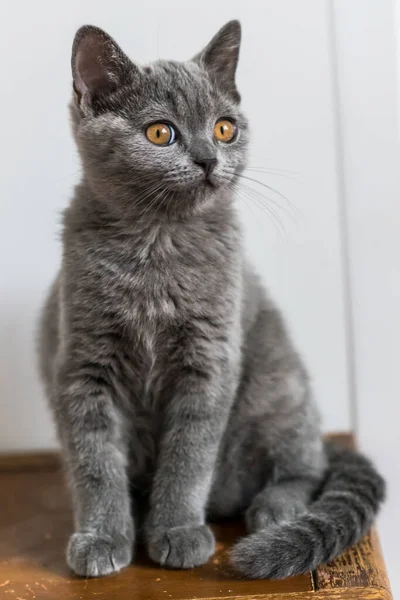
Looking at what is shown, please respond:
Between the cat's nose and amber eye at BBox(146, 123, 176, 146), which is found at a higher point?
amber eye at BBox(146, 123, 176, 146)

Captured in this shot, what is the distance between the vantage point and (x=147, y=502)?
1.39 m

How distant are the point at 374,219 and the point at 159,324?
70 centimetres

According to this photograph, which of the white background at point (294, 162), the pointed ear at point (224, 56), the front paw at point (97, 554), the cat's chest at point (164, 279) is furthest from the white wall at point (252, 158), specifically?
the front paw at point (97, 554)

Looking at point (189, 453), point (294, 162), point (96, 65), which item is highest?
point (96, 65)

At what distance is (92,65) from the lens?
1173 mm

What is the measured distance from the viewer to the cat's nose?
1.13 meters

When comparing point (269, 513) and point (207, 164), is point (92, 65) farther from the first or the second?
point (269, 513)

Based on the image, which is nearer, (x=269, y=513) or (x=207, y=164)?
(x=207, y=164)

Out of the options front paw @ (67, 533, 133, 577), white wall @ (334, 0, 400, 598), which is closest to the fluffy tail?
front paw @ (67, 533, 133, 577)

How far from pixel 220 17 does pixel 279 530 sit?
1156mm

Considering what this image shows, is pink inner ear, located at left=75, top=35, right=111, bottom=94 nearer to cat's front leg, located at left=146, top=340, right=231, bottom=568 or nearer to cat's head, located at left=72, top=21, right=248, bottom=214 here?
cat's head, located at left=72, top=21, right=248, bottom=214

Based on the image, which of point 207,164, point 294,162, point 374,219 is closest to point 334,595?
point 207,164

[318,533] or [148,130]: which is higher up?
[148,130]

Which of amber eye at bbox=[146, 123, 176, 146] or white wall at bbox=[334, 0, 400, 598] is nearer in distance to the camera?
amber eye at bbox=[146, 123, 176, 146]
